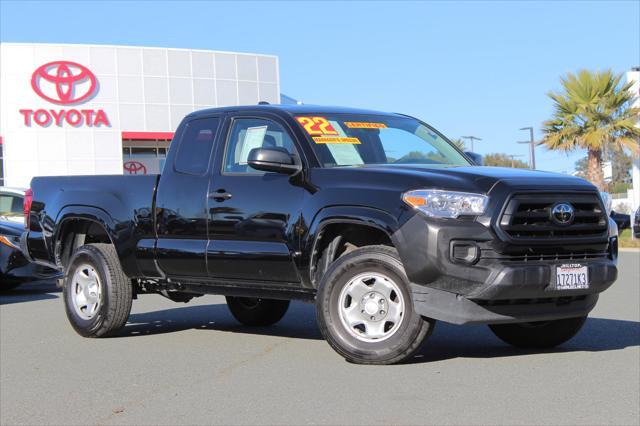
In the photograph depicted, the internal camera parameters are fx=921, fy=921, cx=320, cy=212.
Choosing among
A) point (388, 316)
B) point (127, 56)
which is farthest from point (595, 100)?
point (388, 316)

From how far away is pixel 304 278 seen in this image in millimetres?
6938

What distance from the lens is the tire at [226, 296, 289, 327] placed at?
904 centimetres

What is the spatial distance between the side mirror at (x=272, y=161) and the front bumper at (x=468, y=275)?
115 centimetres

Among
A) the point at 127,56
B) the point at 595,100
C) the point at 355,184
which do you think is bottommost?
the point at 355,184

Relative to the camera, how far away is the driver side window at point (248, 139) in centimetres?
747

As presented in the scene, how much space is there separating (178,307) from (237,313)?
7.28 feet

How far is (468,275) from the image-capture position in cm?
605

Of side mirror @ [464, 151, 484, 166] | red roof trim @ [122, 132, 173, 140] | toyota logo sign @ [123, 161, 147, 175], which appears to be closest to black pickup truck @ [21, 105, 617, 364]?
side mirror @ [464, 151, 484, 166]

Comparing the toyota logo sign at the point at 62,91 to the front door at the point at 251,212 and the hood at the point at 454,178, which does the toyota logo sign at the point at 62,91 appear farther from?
the hood at the point at 454,178

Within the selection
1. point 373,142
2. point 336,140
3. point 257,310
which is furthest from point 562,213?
point 257,310

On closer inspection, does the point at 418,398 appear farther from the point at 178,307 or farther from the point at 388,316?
the point at 178,307

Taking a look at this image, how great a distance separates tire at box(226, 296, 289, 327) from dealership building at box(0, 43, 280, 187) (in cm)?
3642

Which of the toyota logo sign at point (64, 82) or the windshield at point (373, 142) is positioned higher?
the toyota logo sign at point (64, 82)

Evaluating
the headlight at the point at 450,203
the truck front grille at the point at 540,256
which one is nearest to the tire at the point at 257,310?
the headlight at the point at 450,203
